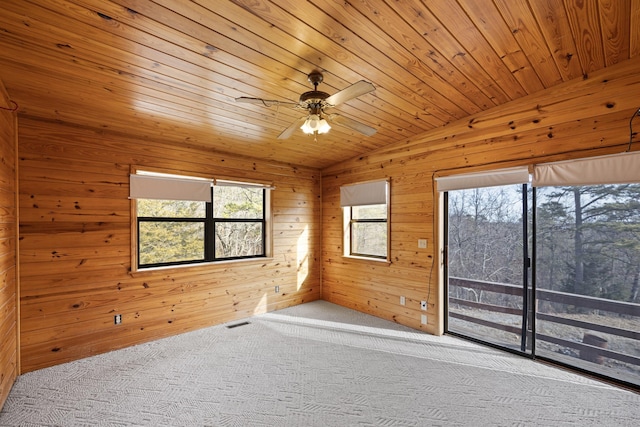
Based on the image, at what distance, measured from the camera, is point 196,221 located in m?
4.06

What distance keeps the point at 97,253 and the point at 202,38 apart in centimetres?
264

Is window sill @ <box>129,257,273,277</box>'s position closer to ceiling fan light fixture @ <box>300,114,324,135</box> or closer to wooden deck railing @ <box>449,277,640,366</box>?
ceiling fan light fixture @ <box>300,114,324,135</box>

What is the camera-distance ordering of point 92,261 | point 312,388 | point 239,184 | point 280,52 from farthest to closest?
1. point 239,184
2. point 92,261
3. point 312,388
4. point 280,52

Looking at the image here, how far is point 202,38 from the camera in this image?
6.07 feet

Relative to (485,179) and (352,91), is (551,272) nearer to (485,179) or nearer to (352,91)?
(485,179)

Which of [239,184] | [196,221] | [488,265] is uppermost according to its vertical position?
[239,184]

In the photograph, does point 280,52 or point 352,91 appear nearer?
point 352,91

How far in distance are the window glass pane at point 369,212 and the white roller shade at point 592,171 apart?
204cm

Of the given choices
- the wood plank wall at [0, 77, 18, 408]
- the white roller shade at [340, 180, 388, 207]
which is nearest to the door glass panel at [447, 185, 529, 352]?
the white roller shade at [340, 180, 388, 207]

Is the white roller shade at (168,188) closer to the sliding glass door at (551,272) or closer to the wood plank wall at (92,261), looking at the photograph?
the wood plank wall at (92,261)

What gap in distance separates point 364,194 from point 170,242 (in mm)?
2864

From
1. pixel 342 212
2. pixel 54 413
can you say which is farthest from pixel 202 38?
pixel 342 212

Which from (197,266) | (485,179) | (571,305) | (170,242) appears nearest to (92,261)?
(170,242)

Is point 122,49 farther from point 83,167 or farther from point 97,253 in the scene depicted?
point 97,253
